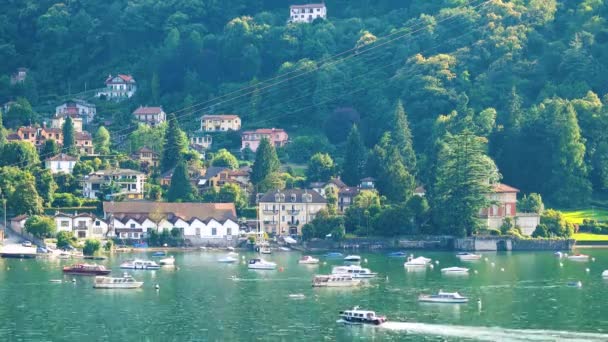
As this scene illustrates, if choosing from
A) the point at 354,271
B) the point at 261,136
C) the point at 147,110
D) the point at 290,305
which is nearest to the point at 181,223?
the point at 354,271

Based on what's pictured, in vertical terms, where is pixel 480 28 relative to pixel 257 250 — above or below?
above

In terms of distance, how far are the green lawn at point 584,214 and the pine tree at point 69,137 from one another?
4575 centimetres

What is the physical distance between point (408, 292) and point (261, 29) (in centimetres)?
9213

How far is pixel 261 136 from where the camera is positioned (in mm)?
149750

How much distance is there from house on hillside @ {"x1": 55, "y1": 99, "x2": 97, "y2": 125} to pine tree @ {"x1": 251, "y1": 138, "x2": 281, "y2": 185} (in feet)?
130

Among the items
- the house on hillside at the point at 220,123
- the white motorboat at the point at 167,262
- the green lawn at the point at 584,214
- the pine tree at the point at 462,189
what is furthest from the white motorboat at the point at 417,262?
the house on hillside at the point at 220,123

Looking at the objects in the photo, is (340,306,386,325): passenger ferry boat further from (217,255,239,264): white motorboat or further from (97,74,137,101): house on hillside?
(97,74,137,101): house on hillside

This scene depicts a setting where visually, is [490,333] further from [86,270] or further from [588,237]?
[588,237]

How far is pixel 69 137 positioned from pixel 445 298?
66.8 meters

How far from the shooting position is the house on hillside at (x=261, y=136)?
14975 cm

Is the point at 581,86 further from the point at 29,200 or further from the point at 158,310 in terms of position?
the point at 158,310

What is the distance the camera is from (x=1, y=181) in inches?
4751

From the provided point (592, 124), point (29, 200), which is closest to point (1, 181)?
point (29, 200)

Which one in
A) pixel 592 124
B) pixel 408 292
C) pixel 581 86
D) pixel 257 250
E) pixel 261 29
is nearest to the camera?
pixel 408 292
